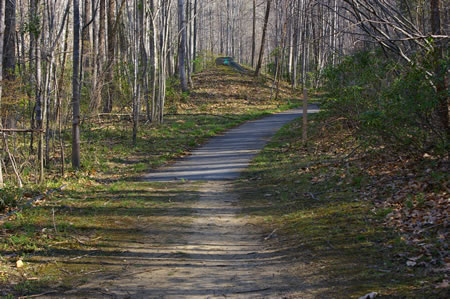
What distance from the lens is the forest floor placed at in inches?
195

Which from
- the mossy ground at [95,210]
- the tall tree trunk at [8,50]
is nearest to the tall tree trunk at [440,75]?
the mossy ground at [95,210]

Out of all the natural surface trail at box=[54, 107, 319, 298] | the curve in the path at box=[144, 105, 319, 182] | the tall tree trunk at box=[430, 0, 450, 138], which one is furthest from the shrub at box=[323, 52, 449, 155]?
the curve in the path at box=[144, 105, 319, 182]

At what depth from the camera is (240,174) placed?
36.9 feet

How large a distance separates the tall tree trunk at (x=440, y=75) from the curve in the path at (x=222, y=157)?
193 inches

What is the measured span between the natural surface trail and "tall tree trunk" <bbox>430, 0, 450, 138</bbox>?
368 cm

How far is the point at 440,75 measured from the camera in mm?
7391

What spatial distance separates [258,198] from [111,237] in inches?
128

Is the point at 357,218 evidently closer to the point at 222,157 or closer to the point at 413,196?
the point at 413,196

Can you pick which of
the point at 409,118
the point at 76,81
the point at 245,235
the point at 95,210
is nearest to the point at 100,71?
the point at 76,81

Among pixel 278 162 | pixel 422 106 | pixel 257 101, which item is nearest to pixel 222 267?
pixel 422 106

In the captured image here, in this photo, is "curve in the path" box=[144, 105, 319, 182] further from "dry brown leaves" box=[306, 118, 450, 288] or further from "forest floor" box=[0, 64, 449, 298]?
"dry brown leaves" box=[306, 118, 450, 288]

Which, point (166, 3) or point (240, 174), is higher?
point (166, 3)

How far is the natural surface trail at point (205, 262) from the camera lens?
4879mm

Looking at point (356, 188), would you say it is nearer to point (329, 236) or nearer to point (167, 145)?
point (329, 236)
